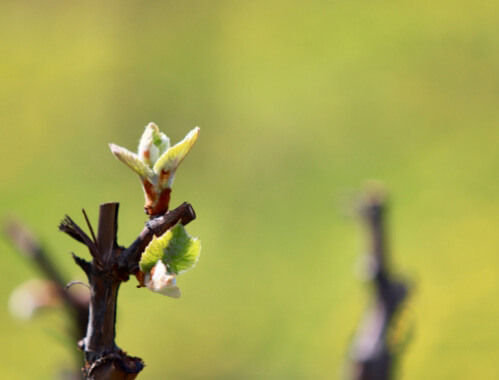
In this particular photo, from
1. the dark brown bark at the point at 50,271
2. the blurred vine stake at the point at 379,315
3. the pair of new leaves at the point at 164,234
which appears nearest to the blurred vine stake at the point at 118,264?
the pair of new leaves at the point at 164,234

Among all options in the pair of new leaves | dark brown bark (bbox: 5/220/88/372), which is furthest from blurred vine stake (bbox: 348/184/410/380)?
the pair of new leaves

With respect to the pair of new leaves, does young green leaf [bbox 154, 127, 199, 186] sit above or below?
above

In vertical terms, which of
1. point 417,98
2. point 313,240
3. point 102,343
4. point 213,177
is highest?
point 417,98

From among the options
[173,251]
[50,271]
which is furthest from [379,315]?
[173,251]

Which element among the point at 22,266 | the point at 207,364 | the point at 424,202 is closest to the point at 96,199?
the point at 22,266

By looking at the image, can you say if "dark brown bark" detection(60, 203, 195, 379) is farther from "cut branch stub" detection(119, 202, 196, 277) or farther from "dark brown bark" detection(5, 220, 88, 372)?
"dark brown bark" detection(5, 220, 88, 372)

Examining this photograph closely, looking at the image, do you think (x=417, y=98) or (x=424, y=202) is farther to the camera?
(x=417, y=98)

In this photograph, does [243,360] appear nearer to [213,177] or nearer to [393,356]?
[213,177]
